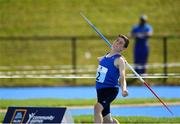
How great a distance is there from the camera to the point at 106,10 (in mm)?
35781

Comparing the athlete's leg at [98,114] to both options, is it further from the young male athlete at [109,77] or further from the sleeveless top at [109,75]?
the sleeveless top at [109,75]

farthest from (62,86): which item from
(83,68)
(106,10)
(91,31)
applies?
(106,10)

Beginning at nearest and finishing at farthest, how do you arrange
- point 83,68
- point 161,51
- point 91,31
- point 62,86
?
point 62,86 → point 83,68 → point 161,51 → point 91,31

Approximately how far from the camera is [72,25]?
34.3 m

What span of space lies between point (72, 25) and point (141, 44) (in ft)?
24.1

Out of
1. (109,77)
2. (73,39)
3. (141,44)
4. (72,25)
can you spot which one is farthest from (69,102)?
(72,25)

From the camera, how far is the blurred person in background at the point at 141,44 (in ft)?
89.1

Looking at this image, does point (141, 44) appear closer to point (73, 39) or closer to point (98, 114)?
point (73, 39)

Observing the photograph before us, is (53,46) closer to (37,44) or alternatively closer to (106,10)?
(37,44)

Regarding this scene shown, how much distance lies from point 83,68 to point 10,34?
5291 millimetres

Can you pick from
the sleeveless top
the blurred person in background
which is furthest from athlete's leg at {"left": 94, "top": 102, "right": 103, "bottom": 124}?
the blurred person in background

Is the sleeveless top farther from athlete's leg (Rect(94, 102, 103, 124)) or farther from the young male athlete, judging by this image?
athlete's leg (Rect(94, 102, 103, 124))

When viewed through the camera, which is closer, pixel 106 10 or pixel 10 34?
A: pixel 10 34

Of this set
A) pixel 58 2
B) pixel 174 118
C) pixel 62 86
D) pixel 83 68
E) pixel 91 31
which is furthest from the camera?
pixel 58 2
